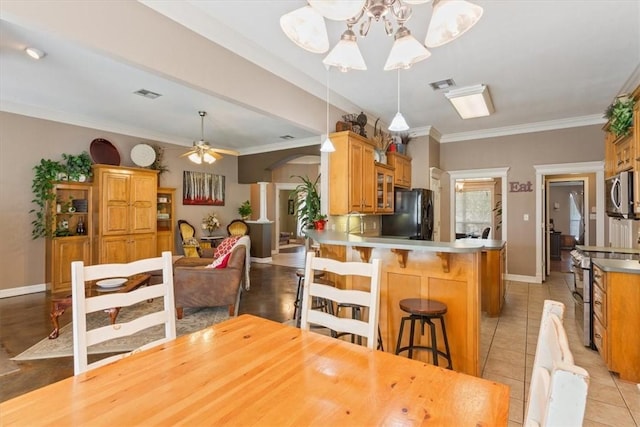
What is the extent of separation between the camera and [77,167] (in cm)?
523

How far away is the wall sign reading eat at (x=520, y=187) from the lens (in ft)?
18.9

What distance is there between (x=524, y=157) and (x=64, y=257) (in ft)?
26.1

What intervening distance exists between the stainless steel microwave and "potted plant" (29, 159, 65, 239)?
751cm

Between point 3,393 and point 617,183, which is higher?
point 617,183

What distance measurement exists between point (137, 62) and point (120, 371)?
79.8 inches

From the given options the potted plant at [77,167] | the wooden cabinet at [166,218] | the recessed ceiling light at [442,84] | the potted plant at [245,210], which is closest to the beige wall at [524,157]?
the recessed ceiling light at [442,84]

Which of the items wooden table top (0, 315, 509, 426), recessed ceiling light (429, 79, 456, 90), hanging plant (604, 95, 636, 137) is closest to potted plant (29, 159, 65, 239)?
wooden table top (0, 315, 509, 426)

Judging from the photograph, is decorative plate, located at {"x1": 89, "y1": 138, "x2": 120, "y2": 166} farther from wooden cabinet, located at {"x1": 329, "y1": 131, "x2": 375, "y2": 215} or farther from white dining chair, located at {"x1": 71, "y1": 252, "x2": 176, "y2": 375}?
white dining chair, located at {"x1": 71, "y1": 252, "x2": 176, "y2": 375}

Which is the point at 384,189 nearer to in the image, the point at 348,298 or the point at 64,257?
the point at 348,298

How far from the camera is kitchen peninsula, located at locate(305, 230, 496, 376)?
7.93ft

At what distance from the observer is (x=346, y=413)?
2.92 ft

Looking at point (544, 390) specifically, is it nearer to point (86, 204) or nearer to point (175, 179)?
point (86, 204)

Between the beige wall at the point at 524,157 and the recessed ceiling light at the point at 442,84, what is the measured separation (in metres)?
2.65

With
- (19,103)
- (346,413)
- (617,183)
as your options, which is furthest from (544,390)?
(19,103)
